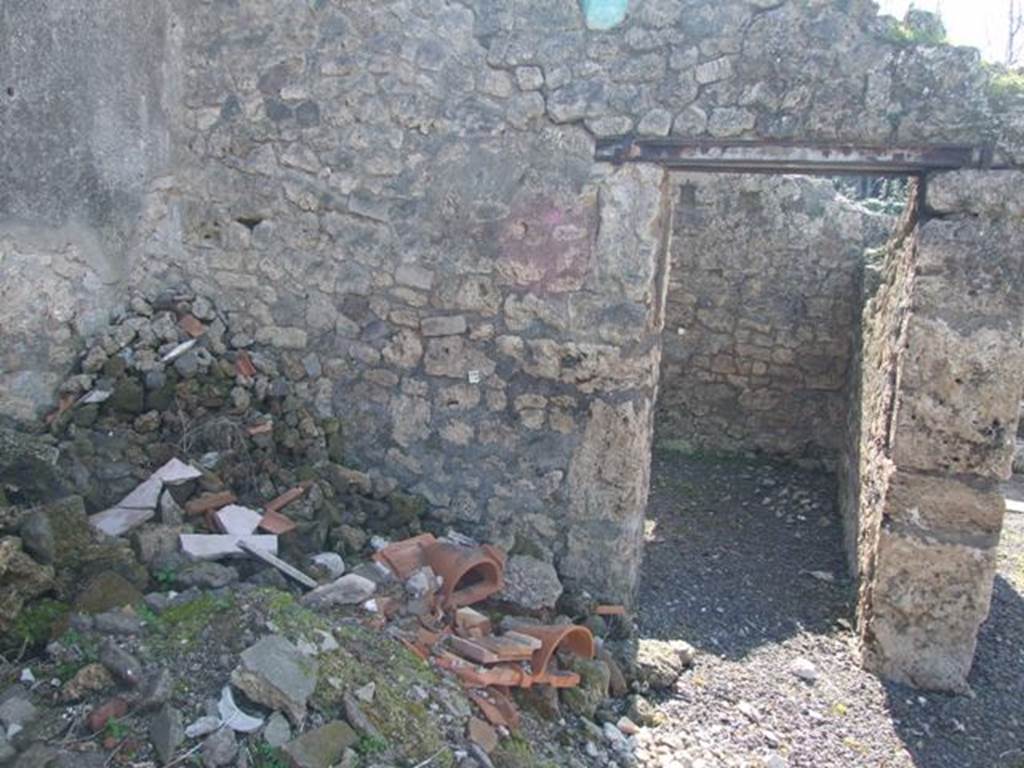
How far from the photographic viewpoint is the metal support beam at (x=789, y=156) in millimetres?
3266

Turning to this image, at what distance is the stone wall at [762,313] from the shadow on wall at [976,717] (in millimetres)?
2808

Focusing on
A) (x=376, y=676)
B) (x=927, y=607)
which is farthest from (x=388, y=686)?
(x=927, y=607)

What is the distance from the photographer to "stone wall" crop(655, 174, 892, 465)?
655 cm

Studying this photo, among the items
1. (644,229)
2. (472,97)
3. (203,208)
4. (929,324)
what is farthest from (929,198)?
(203,208)

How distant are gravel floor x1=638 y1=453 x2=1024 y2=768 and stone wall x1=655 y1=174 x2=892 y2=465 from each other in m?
1.05

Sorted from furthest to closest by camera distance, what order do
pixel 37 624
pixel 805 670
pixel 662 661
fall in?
1. pixel 805 670
2. pixel 662 661
3. pixel 37 624

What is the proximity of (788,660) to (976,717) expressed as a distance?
776 millimetres

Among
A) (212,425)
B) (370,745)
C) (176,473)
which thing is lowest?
(370,745)

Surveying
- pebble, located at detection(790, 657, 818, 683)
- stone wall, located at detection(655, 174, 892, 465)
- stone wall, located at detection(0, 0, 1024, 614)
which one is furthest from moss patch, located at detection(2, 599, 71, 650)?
stone wall, located at detection(655, 174, 892, 465)

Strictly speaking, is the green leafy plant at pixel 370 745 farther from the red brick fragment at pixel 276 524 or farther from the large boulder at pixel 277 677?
the red brick fragment at pixel 276 524

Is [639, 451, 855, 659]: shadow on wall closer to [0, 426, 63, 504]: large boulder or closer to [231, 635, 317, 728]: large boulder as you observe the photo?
[231, 635, 317, 728]: large boulder

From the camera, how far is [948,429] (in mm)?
3422

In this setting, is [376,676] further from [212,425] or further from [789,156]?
[789,156]

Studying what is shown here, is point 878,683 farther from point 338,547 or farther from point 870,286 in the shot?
point 870,286
